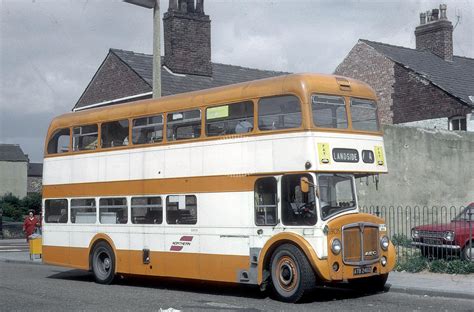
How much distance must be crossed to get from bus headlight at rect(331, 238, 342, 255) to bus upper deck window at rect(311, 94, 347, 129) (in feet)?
6.70

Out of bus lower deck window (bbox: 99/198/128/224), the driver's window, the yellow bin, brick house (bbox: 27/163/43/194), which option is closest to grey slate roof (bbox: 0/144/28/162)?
brick house (bbox: 27/163/43/194)

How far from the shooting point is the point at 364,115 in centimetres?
1373

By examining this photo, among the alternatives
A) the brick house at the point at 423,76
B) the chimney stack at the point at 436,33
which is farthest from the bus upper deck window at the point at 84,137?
the chimney stack at the point at 436,33

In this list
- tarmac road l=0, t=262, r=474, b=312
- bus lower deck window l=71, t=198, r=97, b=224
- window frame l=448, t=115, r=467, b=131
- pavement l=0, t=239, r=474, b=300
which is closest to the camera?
tarmac road l=0, t=262, r=474, b=312

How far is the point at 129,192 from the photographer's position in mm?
16219

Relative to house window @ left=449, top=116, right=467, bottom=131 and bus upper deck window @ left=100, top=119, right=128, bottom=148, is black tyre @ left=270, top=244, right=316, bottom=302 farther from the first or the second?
house window @ left=449, top=116, right=467, bottom=131

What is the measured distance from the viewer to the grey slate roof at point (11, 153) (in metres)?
87.7

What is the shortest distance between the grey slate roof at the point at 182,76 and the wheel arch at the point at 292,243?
17.2m

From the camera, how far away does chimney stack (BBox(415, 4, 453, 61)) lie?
121ft

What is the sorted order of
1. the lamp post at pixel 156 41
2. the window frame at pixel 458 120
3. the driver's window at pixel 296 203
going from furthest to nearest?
the window frame at pixel 458 120 < the lamp post at pixel 156 41 < the driver's window at pixel 296 203

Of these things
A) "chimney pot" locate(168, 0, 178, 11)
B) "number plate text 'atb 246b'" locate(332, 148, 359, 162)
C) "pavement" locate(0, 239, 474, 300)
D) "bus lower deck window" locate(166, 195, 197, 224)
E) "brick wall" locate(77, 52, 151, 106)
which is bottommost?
"pavement" locate(0, 239, 474, 300)

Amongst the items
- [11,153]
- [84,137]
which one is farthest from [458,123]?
[11,153]

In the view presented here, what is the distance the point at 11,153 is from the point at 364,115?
3193 inches

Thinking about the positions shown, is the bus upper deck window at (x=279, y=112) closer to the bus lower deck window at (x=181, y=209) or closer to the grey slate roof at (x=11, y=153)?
the bus lower deck window at (x=181, y=209)
